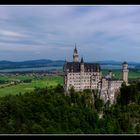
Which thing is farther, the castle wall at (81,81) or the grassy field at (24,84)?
the castle wall at (81,81)

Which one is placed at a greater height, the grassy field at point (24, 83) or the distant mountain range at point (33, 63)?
the distant mountain range at point (33, 63)

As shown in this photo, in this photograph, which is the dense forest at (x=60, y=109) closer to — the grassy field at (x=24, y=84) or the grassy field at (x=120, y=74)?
the grassy field at (x=120, y=74)

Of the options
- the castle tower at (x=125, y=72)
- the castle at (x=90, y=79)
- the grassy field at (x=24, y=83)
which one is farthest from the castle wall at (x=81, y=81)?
the castle tower at (x=125, y=72)

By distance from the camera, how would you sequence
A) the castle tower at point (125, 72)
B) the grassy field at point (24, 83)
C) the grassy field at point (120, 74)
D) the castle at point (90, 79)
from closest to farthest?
the grassy field at point (24, 83)
the castle tower at point (125, 72)
the grassy field at point (120, 74)
the castle at point (90, 79)

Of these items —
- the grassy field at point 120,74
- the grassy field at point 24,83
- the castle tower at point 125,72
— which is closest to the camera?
the grassy field at point 24,83

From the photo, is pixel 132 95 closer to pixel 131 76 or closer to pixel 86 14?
pixel 131 76

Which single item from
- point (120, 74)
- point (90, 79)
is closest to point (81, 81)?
point (90, 79)

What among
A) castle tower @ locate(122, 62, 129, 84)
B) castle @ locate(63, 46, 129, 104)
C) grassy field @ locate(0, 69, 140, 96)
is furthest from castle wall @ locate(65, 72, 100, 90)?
castle tower @ locate(122, 62, 129, 84)

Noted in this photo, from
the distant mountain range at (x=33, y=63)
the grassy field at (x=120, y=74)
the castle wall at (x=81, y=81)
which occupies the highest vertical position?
the distant mountain range at (x=33, y=63)
